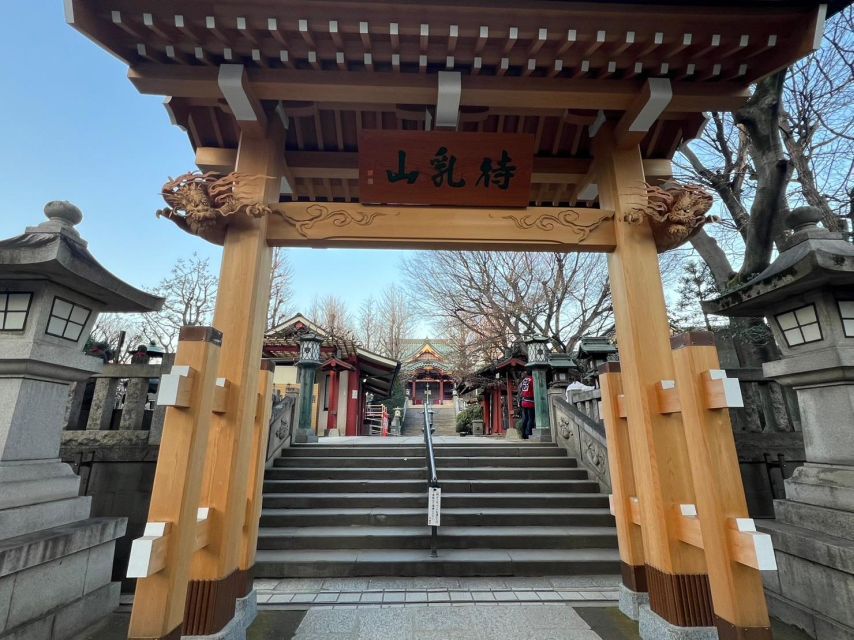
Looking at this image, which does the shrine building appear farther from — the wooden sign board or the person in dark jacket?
the wooden sign board

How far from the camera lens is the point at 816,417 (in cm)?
316

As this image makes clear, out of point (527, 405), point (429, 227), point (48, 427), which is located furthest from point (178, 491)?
point (527, 405)

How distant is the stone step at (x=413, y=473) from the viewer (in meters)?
6.43

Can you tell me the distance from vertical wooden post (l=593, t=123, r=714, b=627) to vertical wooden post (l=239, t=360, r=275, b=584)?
9.62ft

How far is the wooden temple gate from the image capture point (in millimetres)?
2248

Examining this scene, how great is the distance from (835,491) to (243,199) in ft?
16.1

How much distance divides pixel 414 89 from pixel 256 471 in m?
3.28

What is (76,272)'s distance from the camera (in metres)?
2.96

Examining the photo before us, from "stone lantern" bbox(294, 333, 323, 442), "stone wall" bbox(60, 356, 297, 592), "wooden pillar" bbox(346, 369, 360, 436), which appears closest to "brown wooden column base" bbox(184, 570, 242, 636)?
"stone wall" bbox(60, 356, 297, 592)

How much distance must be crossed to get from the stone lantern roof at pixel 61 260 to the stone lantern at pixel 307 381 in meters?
5.39

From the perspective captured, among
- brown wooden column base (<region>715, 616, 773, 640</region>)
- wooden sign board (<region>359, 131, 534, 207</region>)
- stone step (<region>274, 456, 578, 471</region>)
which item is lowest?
brown wooden column base (<region>715, 616, 773, 640</region>)

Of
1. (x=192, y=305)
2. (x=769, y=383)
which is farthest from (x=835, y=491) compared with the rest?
(x=192, y=305)

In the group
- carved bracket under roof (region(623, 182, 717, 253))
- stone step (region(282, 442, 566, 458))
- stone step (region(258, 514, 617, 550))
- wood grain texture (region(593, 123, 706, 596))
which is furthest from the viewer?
stone step (region(282, 442, 566, 458))

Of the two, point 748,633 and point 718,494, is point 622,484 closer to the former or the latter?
point 718,494
